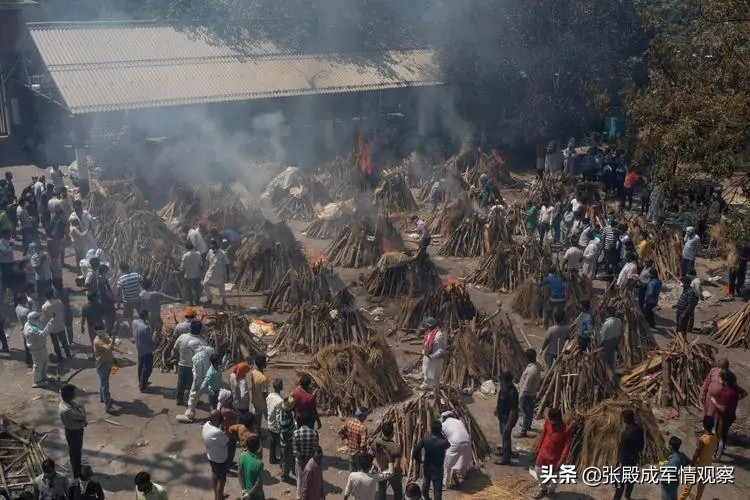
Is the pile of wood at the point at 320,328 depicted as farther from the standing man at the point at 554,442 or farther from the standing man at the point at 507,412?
the standing man at the point at 554,442

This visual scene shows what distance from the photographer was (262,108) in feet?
95.3

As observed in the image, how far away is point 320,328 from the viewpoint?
14180 mm

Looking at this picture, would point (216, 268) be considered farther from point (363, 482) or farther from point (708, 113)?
point (708, 113)

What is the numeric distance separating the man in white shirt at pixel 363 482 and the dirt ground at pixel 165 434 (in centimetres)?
152

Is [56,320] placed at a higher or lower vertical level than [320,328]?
higher

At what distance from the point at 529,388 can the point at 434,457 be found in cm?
235

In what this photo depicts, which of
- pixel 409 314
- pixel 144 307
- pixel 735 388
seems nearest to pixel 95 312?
pixel 144 307

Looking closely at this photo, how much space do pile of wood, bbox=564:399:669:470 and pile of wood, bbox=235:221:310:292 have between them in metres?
7.69

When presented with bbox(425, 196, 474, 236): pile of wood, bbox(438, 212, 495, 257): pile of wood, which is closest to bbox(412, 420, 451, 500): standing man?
bbox(438, 212, 495, 257): pile of wood

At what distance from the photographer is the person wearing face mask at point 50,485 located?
8555mm

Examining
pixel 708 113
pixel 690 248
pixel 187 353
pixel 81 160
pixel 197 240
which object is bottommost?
pixel 187 353

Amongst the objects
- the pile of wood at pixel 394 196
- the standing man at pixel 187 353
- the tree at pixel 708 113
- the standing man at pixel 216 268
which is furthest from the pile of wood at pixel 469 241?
the standing man at pixel 187 353

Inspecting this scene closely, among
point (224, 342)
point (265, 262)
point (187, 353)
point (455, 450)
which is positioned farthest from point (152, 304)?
point (455, 450)

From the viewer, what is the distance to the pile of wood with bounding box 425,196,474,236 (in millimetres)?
20766
